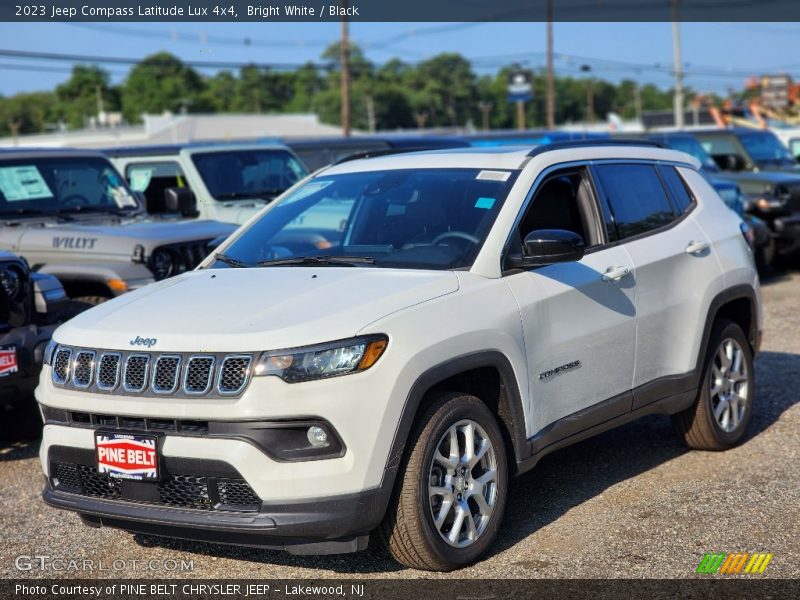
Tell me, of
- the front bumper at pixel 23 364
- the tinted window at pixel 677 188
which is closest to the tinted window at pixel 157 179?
the front bumper at pixel 23 364

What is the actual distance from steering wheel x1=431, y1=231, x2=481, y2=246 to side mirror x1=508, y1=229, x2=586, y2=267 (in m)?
0.19

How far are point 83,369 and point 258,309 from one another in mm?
778

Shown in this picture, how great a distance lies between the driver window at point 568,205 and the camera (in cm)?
556

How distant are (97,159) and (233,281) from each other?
5.39m

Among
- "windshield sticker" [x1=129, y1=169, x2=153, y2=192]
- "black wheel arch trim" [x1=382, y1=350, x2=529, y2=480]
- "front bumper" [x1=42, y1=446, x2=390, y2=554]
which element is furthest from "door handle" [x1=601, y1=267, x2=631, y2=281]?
"windshield sticker" [x1=129, y1=169, x2=153, y2=192]

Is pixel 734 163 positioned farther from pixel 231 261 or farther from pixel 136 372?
pixel 136 372

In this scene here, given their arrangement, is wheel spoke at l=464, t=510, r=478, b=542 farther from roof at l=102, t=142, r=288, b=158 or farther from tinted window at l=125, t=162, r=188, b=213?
roof at l=102, t=142, r=288, b=158

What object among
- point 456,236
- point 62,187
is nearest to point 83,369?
point 456,236

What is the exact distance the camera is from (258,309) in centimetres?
451

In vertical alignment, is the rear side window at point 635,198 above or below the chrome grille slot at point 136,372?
above

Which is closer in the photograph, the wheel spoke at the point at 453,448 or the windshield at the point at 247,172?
the wheel spoke at the point at 453,448

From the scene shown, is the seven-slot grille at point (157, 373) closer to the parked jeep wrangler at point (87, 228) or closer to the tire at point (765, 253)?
the parked jeep wrangler at point (87, 228)

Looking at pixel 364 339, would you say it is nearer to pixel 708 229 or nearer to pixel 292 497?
pixel 292 497

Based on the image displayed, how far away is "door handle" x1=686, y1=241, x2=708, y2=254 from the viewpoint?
249 inches
